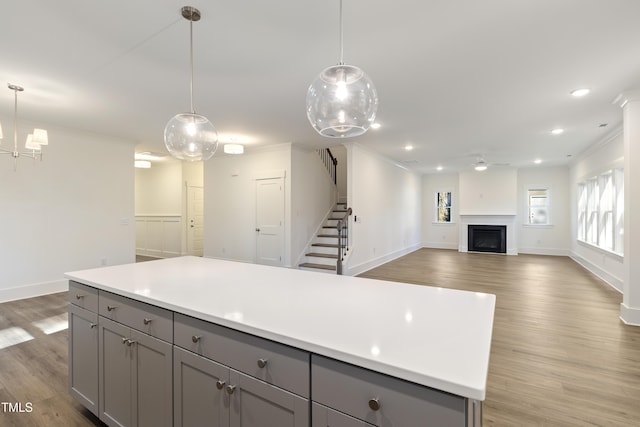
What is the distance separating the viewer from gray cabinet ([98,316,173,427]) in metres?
1.54

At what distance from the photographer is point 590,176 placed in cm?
679

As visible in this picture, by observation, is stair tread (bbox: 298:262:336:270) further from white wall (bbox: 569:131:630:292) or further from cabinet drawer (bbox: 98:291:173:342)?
white wall (bbox: 569:131:630:292)

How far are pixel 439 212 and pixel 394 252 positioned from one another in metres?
3.76

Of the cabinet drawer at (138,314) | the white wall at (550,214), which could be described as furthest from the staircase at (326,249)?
the white wall at (550,214)

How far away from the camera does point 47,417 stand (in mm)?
2080

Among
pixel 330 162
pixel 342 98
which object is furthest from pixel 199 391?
pixel 330 162

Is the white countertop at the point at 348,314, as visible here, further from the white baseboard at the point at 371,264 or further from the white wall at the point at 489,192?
the white wall at the point at 489,192

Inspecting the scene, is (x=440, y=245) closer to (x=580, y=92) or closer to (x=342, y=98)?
(x=580, y=92)

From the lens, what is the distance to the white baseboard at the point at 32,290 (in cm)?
456

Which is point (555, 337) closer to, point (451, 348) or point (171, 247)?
point (451, 348)

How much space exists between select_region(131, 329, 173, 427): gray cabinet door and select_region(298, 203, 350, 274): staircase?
4.35 m

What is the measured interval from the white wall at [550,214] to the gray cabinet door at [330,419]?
36.0 feet

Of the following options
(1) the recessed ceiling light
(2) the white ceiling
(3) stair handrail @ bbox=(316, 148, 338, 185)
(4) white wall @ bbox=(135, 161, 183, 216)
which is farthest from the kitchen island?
(4) white wall @ bbox=(135, 161, 183, 216)

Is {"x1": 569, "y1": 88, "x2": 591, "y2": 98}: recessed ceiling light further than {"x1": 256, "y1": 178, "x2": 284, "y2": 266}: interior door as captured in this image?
No
